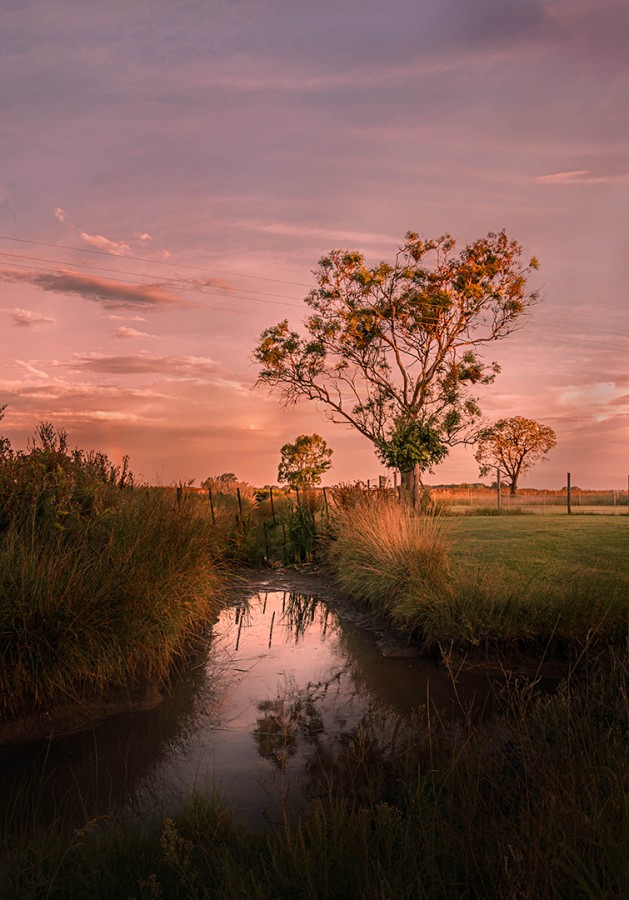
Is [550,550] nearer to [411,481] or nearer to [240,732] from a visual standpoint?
[240,732]

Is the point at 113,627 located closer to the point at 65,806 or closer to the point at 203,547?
the point at 65,806

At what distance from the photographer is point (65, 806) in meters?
4.20

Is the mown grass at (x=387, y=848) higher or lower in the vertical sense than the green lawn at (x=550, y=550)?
lower

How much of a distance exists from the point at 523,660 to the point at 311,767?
3.45 m

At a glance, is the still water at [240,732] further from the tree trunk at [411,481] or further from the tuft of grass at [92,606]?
the tree trunk at [411,481]

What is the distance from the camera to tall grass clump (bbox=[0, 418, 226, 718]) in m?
5.59

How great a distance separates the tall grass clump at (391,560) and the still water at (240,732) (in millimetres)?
966

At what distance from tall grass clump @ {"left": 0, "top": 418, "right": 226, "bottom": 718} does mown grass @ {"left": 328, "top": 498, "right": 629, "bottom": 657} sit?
8.62 ft

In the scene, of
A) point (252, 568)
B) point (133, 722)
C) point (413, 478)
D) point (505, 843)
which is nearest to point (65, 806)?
point (133, 722)

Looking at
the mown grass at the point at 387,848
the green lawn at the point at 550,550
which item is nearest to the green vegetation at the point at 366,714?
the mown grass at the point at 387,848

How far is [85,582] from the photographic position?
6230 millimetres

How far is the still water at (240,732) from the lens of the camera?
4.27 metres

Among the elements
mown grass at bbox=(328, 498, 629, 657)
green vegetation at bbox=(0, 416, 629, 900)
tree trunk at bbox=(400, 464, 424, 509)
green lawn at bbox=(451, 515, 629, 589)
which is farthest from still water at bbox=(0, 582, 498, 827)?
tree trunk at bbox=(400, 464, 424, 509)

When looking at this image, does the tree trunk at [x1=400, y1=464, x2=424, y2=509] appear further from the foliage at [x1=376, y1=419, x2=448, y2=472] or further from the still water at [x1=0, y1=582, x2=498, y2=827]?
the still water at [x1=0, y1=582, x2=498, y2=827]
